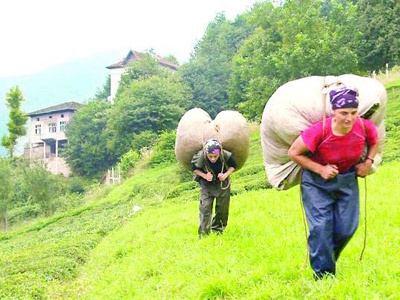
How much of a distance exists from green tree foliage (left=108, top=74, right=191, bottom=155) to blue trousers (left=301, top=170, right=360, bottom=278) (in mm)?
40651

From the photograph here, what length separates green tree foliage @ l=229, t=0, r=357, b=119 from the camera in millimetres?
31516

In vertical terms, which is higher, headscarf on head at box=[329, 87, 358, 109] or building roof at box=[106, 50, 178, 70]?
building roof at box=[106, 50, 178, 70]

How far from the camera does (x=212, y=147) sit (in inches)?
351

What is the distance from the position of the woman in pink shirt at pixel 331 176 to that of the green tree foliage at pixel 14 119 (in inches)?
2276

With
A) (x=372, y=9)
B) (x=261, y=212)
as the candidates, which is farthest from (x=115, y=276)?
(x=372, y=9)

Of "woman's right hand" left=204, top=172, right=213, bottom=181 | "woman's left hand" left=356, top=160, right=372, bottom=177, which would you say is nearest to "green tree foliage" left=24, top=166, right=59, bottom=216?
"woman's right hand" left=204, top=172, right=213, bottom=181

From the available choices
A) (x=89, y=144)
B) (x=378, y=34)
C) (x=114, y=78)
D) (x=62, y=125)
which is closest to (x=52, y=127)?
(x=62, y=125)

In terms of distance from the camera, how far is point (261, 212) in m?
10.8

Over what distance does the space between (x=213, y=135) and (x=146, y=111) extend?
3718 centimetres

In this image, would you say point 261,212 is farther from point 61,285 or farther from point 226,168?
point 61,285

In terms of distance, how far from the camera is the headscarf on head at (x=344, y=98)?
477 centimetres

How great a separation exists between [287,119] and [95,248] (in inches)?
389

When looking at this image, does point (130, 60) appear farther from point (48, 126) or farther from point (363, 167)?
point (363, 167)

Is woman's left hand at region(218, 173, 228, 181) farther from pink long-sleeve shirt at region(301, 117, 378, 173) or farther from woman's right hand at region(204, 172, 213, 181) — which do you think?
pink long-sleeve shirt at region(301, 117, 378, 173)
